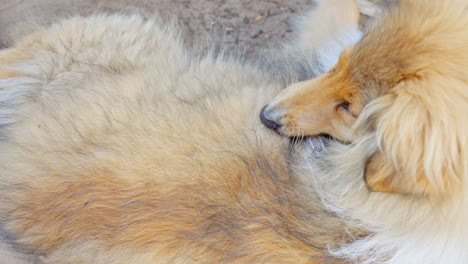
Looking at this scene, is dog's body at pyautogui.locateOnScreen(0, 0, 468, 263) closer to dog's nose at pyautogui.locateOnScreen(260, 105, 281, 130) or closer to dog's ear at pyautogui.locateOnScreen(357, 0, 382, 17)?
dog's nose at pyautogui.locateOnScreen(260, 105, 281, 130)

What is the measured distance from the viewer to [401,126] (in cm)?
201

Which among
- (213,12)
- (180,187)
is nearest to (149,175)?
(180,187)

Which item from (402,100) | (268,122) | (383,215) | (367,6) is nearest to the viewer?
(402,100)

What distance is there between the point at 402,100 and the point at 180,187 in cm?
94

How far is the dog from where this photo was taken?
1968 millimetres

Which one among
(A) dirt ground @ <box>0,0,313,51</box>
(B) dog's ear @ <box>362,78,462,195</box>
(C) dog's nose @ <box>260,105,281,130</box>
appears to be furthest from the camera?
(A) dirt ground @ <box>0,0,313,51</box>

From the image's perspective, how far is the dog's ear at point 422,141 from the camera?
194 centimetres

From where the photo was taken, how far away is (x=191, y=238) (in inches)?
91.6

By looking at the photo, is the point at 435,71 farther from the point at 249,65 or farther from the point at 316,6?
the point at 316,6

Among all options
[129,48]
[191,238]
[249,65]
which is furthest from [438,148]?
[129,48]

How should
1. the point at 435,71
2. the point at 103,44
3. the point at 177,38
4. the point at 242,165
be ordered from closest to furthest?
the point at 435,71, the point at 242,165, the point at 103,44, the point at 177,38

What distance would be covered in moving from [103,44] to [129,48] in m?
0.14

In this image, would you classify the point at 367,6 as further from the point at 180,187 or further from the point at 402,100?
the point at 180,187

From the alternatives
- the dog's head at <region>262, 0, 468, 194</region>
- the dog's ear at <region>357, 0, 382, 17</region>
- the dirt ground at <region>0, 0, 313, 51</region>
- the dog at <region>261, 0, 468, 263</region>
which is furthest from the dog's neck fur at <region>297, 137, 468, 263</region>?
the dirt ground at <region>0, 0, 313, 51</region>
